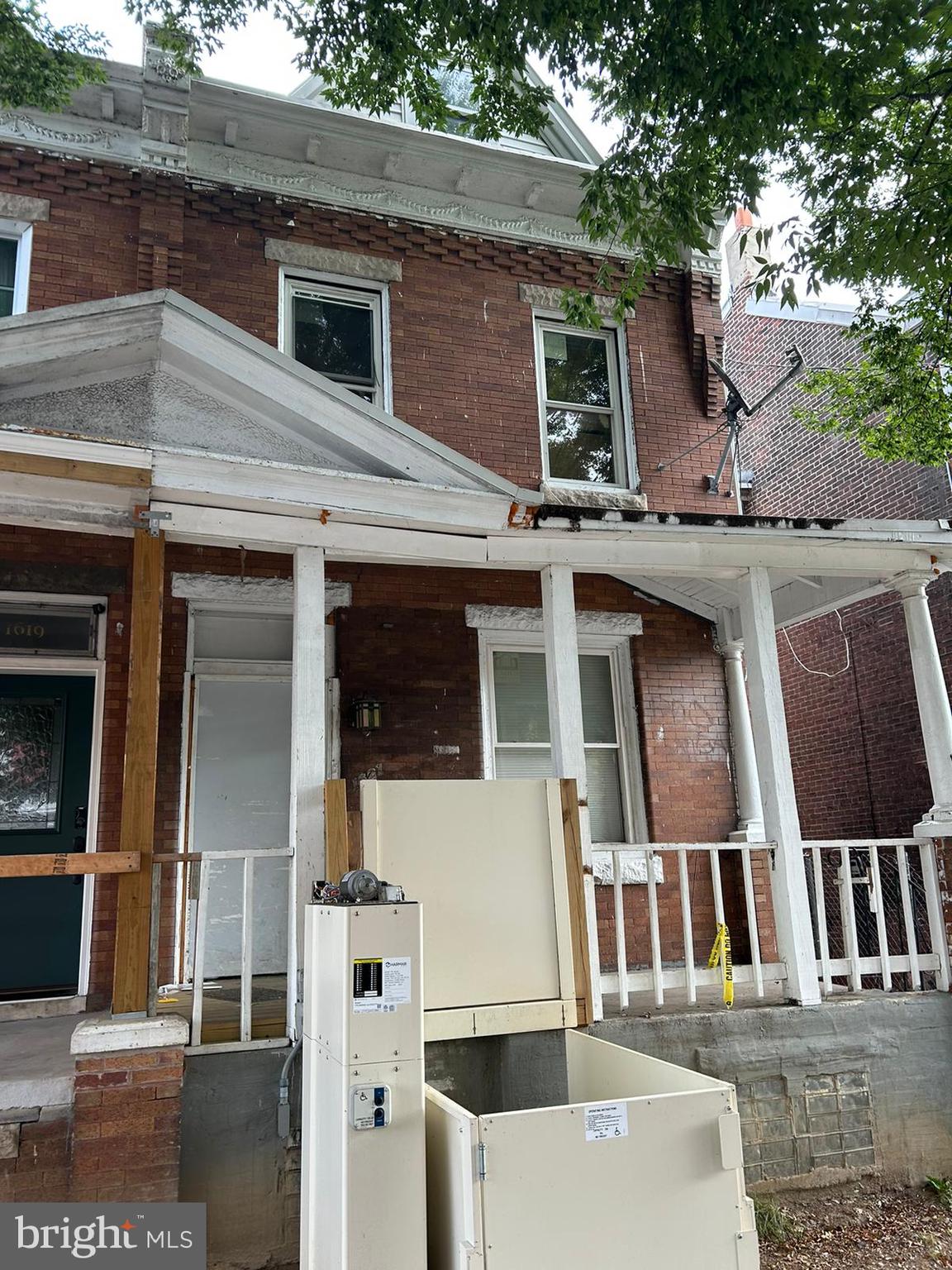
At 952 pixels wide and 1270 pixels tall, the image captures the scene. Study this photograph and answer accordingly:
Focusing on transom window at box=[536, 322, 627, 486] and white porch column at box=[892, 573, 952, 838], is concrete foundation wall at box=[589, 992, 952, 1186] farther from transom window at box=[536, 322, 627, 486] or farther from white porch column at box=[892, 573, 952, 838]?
transom window at box=[536, 322, 627, 486]

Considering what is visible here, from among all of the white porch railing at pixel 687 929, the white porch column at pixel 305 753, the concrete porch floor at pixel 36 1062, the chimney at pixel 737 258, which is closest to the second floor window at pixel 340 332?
the white porch column at pixel 305 753

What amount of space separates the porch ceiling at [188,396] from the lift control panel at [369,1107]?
313 cm

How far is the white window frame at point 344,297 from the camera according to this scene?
800 cm

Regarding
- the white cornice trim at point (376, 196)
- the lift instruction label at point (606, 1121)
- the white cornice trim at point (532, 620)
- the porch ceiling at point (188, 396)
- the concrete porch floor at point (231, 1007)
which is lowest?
the lift instruction label at point (606, 1121)

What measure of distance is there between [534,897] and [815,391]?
279 inches

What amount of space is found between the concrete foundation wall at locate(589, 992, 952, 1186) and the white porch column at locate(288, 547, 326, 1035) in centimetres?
174

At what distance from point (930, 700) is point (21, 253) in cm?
750

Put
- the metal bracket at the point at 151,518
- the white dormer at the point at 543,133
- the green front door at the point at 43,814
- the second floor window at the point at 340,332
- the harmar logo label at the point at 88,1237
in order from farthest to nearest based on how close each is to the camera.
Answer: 1. the white dormer at the point at 543,133
2. the second floor window at the point at 340,332
3. the green front door at the point at 43,814
4. the metal bracket at the point at 151,518
5. the harmar logo label at the point at 88,1237

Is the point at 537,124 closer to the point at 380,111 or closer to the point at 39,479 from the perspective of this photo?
the point at 380,111

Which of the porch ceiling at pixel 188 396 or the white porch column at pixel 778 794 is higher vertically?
the porch ceiling at pixel 188 396

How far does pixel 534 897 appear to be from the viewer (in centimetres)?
525

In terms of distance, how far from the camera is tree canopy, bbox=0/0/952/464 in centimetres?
541

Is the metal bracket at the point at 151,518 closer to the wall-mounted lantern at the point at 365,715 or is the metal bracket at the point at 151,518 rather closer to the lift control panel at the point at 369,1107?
the wall-mounted lantern at the point at 365,715

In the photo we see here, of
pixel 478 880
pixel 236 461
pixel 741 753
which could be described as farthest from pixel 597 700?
pixel 236 461
